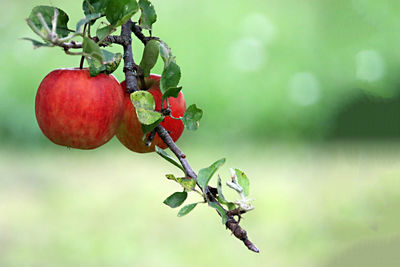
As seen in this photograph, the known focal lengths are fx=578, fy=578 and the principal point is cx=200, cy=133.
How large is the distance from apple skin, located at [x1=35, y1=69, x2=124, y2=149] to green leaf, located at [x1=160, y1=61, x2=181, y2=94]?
0.07 metres

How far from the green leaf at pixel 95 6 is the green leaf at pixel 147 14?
0.07 metres

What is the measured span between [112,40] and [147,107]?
95 millimetres

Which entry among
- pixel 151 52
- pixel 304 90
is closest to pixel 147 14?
pixel 151 52

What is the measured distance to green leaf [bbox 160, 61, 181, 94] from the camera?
2.05 feet

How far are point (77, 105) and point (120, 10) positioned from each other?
0.14m

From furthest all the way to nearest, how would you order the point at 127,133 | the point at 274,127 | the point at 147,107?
the point at 274,127 < the point at 127,133 < the point at 147,107

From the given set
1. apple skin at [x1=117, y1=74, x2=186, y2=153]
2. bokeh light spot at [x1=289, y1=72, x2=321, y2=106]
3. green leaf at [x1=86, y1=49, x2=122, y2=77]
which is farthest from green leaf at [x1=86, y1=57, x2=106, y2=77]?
bokeh light spot at [x1=289, y1=72, x2=321, y2=106]

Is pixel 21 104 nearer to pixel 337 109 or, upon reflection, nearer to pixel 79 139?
pixel 337 109

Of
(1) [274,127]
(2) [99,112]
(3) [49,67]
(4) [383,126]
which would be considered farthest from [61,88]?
(4) [383,126]

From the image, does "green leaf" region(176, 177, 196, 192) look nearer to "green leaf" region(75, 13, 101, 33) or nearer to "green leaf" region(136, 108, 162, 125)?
"green leaf" region(136, 108, 162, 125)

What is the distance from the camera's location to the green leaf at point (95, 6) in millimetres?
597

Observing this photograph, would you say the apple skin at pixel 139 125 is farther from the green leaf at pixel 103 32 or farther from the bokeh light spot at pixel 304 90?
the bokeh light spot at pixel 304 90

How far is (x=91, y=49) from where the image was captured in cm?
56

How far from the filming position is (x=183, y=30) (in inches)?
123
